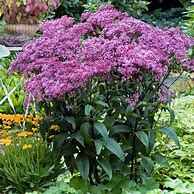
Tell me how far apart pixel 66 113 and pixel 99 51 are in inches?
16.8

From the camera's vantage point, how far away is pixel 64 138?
2707 mm

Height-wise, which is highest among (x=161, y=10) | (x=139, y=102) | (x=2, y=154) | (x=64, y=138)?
(x=139, y=102)

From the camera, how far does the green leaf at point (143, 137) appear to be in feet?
8.48

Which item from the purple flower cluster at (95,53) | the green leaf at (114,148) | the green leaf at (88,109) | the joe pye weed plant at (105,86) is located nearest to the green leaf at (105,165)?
the joe pye weed plant at (105,86)

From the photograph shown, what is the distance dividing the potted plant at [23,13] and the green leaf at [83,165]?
15.9ft

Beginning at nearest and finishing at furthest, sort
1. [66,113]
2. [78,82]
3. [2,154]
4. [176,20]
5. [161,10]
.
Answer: [78,82] → [66,113] → [2,154] → [176,20] → [161,10]

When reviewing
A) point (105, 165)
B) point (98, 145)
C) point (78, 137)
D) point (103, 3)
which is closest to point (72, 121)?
point (78, 137)

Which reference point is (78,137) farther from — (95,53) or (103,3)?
(103,3)

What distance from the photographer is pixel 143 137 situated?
261cm

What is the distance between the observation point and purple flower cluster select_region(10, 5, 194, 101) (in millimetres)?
2447

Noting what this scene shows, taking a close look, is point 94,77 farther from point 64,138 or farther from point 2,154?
point 2,154

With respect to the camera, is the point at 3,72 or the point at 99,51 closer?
the point at 99,51

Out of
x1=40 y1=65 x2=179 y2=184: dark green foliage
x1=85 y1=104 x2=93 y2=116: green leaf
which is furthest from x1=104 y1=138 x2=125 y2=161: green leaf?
x1=85 y1=104 x2=93 y2=116: green leaf

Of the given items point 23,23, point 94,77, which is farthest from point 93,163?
point 23,23
